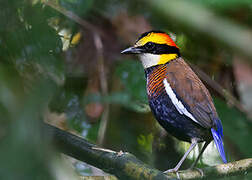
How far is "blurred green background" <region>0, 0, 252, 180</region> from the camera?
100 centimetres

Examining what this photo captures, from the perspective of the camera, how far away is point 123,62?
145 inches

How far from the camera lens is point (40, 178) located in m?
0.51

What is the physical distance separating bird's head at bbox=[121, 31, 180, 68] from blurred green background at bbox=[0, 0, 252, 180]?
0.61 feet

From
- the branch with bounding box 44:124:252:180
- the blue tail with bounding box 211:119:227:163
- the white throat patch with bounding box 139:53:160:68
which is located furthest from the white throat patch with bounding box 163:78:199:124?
the branch with bounding box 44:124:252:180

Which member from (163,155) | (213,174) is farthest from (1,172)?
(163,155)

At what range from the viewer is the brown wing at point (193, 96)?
247 centimetres

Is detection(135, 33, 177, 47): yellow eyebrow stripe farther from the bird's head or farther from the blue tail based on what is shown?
the blue tail

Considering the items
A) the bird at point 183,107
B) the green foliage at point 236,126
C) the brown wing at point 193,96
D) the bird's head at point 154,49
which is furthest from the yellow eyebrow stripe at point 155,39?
the green foliage at point 236,126

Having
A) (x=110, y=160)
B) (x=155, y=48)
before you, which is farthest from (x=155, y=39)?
(x=110, y=160)

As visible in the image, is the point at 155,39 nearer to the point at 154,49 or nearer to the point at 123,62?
the point at 154,49

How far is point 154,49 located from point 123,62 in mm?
→ 721

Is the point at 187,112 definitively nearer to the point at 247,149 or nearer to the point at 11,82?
the point at 247,149

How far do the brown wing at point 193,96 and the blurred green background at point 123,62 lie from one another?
34cm

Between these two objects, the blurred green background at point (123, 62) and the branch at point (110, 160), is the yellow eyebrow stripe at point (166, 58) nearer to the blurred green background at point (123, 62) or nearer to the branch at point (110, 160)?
the blurred green background at point (123, 62)
